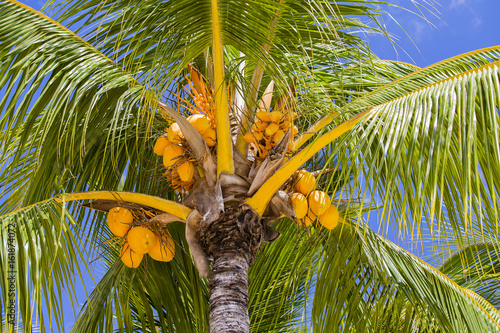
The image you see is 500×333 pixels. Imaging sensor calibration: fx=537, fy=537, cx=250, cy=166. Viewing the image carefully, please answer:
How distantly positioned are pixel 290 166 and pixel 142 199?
81 cm

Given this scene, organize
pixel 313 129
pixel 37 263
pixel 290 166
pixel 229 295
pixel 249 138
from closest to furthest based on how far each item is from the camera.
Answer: pixel 37 263, pixel 229 295, pixel 290 166, pixel 249 138, pixel 313 129

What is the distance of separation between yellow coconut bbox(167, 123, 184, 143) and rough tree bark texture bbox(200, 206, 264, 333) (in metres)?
0.47

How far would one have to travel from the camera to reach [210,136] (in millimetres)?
3012

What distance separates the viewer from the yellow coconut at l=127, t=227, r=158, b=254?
285 cm

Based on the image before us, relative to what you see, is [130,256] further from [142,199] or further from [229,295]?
[229,295]

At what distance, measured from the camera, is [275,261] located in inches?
172

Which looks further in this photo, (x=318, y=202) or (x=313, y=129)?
(x=313, y=129)

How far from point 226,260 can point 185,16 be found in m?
1.26

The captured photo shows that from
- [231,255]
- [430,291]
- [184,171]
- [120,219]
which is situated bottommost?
[430,291]

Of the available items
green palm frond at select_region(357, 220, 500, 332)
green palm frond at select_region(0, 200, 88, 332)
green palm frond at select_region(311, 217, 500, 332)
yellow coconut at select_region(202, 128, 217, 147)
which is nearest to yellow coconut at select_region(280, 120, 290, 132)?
yellow coconut at select_region(202, 128, 217, 147)

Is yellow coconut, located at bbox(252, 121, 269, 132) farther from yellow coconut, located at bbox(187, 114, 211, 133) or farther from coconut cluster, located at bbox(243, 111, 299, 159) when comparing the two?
yellow coconut, located at bbox(187, 114, 211, 133)

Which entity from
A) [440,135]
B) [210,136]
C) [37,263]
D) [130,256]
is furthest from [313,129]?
[37,263]

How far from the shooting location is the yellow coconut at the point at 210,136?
3.00 meters

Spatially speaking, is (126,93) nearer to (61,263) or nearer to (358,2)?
(61,263)
